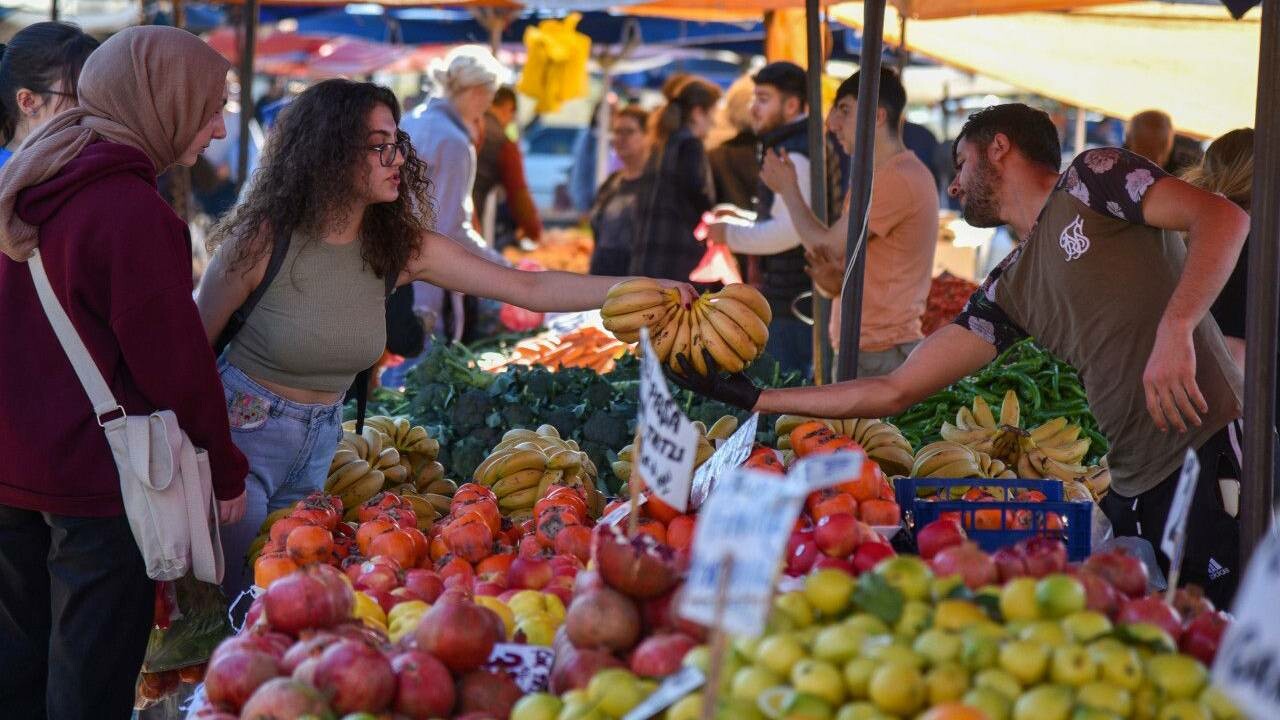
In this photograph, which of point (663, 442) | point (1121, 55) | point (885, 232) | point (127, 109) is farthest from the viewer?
point (1121, 55)

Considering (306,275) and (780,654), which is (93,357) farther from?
(780,654)

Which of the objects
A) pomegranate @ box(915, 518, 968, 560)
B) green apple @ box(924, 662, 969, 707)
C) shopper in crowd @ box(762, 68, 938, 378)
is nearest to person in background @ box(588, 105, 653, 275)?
shopper in crowd @ box(762, 68, 938, 378)

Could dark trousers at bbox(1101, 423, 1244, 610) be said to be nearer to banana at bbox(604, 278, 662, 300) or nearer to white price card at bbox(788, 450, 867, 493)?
banana at bbox(604, 278, 662, 300)

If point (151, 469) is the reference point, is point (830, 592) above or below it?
above

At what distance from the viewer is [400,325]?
5652mm

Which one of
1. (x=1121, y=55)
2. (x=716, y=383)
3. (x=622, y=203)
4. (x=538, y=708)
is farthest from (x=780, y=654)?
(x=1121, y=55)

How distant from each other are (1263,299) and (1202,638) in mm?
976

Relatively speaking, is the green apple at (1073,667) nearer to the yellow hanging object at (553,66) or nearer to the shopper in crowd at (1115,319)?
the shopper in crowd at (1115,319)

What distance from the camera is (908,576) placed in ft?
6.43


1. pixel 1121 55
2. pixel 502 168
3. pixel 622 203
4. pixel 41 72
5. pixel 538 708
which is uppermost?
pixel 41 72

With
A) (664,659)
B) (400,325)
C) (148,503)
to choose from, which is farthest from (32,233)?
(400,325)

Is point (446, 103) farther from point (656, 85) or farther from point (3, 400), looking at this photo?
point (656, 85)

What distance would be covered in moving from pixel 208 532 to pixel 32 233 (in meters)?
0.75

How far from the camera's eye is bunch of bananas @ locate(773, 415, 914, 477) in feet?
11.7
